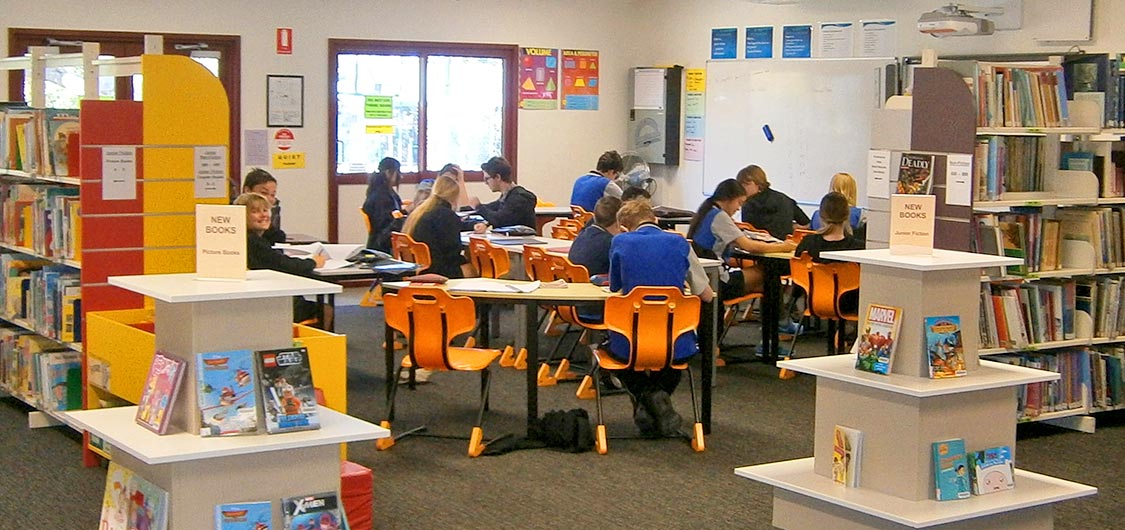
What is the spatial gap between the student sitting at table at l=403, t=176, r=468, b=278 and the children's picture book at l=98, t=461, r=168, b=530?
187 inches

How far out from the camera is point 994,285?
7.02 meters

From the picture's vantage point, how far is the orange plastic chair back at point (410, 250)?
8.62 meters

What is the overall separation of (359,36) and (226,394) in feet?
29.1

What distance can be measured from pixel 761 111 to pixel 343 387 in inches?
296

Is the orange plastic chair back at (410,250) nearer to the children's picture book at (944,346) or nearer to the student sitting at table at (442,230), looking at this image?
the student sitting at table at (442,230)

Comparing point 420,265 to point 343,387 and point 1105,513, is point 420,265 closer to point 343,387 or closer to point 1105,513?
point 343,387

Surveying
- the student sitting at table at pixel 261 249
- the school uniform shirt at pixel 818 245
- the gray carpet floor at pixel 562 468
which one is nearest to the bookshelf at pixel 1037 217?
the gray carpet floor at pixel 562 468

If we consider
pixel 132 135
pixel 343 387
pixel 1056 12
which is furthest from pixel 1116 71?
pixel 132 135

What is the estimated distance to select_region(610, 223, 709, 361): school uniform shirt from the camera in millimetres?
6711

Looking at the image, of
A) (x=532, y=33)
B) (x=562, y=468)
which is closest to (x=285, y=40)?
(x=532, y=33)

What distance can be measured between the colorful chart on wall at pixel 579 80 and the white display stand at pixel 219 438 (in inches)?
379

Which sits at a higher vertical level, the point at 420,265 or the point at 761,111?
the point at 761,111

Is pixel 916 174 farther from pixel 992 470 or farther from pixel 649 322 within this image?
pixel 992 470

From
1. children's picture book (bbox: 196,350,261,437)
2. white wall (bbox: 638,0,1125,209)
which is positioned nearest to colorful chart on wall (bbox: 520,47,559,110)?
white wall (bbox: 638,0,1125,209)
